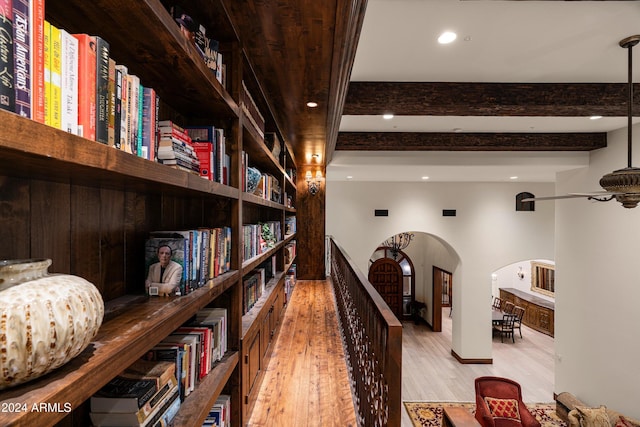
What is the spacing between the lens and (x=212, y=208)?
1.82m

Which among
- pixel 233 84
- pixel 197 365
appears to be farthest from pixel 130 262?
pixel 233 84

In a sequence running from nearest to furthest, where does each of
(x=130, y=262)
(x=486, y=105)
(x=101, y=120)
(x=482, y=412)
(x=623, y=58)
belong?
(x=101, y=120), (x=130, y=262), (x=623, y=58), (x=486, y=105), (x=482, y=412)

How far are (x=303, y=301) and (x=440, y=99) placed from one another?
299 centimetres

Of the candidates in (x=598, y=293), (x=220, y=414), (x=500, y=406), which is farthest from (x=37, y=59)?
(x=598, y=293)

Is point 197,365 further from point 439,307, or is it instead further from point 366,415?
point 439,307

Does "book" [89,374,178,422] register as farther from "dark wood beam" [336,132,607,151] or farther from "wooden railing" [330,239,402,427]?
"dark wood beam" [336,132,607,151]

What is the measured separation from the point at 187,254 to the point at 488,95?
11.3 ft

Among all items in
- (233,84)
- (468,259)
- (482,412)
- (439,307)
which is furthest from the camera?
(439,307)

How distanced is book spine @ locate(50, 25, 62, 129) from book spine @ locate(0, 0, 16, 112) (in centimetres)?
10

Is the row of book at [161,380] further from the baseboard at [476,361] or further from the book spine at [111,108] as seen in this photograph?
the baseboard at [476,361]

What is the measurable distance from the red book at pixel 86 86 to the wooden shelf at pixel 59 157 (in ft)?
0.18

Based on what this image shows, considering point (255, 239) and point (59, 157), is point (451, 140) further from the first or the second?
point (59, 157)

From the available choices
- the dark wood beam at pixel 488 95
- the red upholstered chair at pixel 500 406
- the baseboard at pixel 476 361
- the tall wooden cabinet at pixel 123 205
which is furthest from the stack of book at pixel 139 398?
the baseboard at pixel 476 361

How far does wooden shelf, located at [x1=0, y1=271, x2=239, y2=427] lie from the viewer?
548 millimetres
